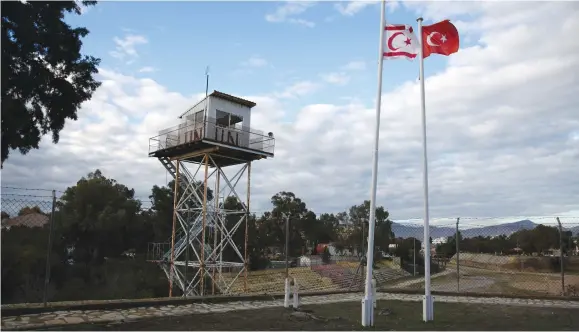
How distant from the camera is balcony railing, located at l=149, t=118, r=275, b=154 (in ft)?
71.6

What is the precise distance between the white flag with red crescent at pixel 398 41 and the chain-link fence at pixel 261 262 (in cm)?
729

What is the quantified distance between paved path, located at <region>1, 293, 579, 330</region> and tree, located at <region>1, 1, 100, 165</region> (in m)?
3.24

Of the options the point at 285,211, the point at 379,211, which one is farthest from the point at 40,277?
the point at 379,211

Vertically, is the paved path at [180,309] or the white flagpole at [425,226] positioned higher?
the white flagpole at [425,226]

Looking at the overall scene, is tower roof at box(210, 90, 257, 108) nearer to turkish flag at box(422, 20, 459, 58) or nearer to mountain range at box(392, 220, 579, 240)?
mountain range at box(392, 220, 579, 240)

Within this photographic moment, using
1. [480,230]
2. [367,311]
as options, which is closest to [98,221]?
[480,230]

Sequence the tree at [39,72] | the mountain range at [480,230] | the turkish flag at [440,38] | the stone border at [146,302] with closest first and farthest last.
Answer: the tree at [39,72] < the stone border at [146,302] < the turkish flag at [440,38] < the mountain range at [480,230]

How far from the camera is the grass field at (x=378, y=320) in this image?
891cm

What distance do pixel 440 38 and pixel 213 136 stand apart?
534 inches

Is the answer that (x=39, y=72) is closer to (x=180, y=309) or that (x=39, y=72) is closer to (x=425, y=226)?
(x=180, y=309)

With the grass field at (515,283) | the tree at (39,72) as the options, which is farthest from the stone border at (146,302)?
the grass field at (515,283)

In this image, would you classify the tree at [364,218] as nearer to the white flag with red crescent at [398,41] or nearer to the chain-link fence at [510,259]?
the chain-link fence at [510,259]

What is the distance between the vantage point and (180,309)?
11.1m

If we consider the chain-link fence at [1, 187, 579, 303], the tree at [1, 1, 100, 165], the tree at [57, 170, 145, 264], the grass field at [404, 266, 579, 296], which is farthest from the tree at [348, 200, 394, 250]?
the tree at [57, 170, 145, 264]
